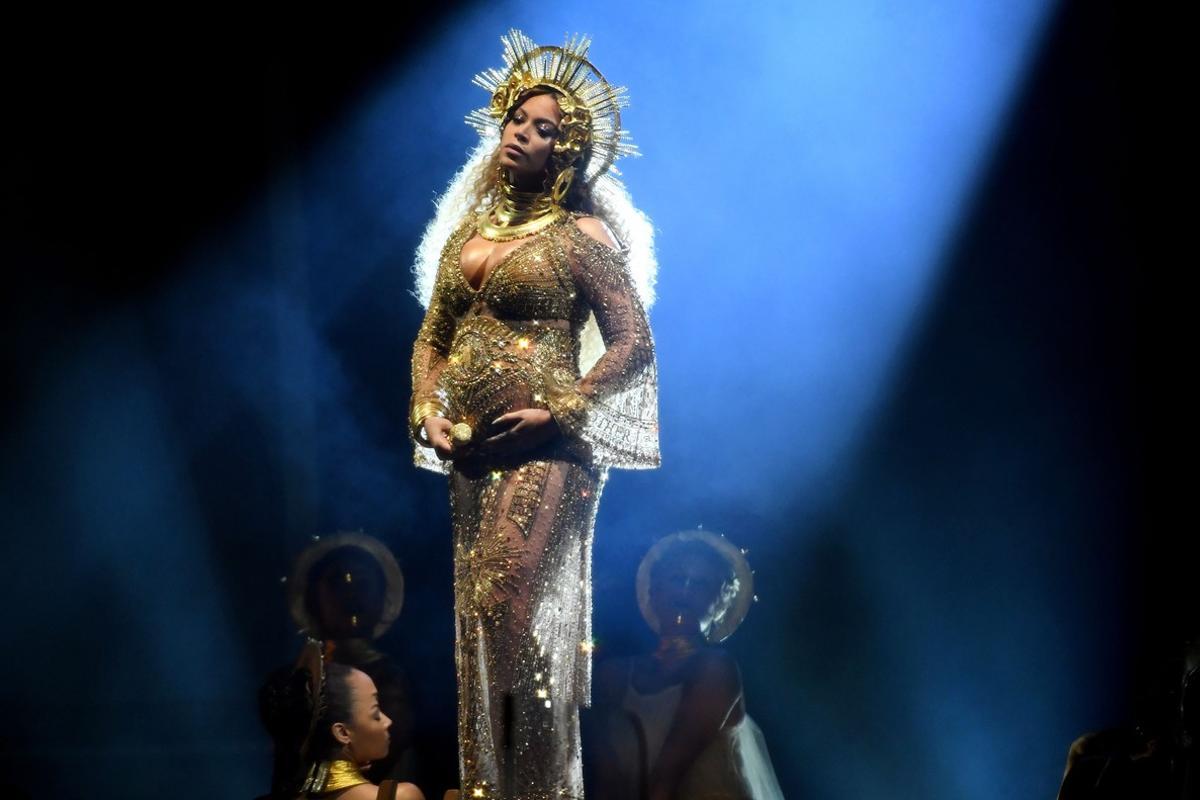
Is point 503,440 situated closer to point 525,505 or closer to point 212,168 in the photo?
point 525,505

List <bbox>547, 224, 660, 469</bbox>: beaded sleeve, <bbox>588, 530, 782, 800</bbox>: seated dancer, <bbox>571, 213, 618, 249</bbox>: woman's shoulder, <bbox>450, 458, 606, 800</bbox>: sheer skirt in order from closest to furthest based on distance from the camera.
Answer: <bbox>450, 458, 606, 800</bbox>: sheer skirt < <bbox>547, 224, 660, 469</bbox>: beaded sleeve < <bbox>571, 213, 618, 249</bbox>: woman's shoulder < <bbox>588, 530, 782, 800</bbox>: seated dancer

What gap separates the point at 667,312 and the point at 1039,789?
191 cm

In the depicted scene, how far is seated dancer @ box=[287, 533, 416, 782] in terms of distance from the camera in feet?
13.8

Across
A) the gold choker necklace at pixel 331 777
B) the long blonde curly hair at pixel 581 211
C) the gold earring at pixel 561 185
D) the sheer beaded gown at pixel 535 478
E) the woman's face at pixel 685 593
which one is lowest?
the gold choker necklace at pixel 331 777

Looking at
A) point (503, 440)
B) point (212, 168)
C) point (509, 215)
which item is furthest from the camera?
point (212, 168)

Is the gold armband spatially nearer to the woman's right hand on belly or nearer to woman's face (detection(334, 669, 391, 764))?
the woman's right hand on belly

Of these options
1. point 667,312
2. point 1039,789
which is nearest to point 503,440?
point 667,312

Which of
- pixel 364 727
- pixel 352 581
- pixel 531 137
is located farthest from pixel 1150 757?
pixel 352 581

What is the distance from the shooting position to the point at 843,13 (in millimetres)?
4559

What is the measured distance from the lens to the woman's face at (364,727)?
3.86 meters

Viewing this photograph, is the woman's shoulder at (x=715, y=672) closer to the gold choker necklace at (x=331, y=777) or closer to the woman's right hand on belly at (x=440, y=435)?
the gold choker necklace at (x=331, y=777)

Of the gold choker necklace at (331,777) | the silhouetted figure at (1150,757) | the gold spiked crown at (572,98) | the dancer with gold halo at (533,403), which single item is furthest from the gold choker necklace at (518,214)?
the silhouetted figure at (1150,757)

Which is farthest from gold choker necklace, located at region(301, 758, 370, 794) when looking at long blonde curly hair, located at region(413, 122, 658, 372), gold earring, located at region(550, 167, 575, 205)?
gold earring, located at region(550, 167, 575, 205)

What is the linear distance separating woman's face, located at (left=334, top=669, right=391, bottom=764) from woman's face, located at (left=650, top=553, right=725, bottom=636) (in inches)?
34.2
